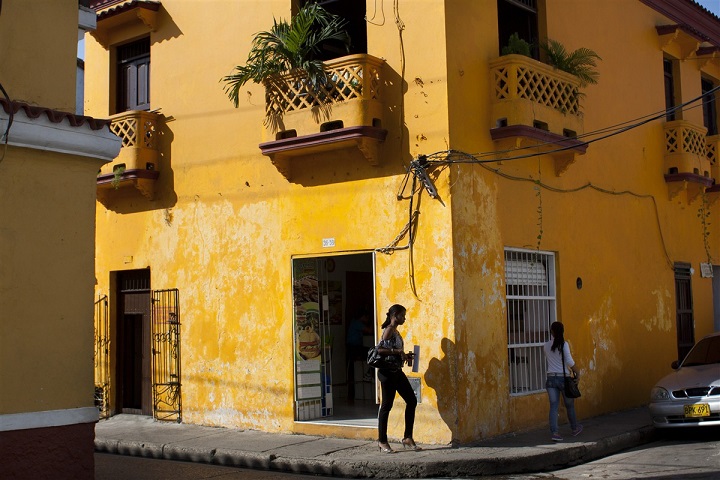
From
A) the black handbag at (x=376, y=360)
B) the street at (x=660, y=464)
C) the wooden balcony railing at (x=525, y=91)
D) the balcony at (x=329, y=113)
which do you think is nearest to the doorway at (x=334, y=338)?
the black handbag at (x=376, y=360)

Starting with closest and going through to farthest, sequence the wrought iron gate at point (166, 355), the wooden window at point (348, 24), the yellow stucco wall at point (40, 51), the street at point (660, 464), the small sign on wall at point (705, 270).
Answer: the yellow stucco wall at point (40, 51) → the street at point (660, 464) → the wooden window at point (348, 24) → the wrought iron gate at point (166, 355) → the small sign on wall at point (705, 270)

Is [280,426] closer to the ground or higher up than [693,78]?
closer to the ground

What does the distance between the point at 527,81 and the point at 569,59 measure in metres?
1.54

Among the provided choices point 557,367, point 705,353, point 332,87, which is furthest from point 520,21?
point 705,353

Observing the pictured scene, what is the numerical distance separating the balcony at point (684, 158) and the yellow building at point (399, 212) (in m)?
0.04

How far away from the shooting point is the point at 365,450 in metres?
10.8

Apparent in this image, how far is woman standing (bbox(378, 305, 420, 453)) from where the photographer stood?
10.6 metres

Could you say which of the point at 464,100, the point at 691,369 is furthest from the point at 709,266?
the point at 464,100

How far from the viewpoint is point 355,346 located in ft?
48.4

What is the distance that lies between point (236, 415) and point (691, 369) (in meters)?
6.78

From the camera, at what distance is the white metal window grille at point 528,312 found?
12211 mm

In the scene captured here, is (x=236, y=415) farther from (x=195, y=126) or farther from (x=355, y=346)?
(x=195, y=126)

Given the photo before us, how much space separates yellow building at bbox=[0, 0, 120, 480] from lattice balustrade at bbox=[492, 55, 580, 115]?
224 inches

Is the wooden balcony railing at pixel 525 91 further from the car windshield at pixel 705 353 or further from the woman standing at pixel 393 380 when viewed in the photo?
the car windshield at pixel 705 353
